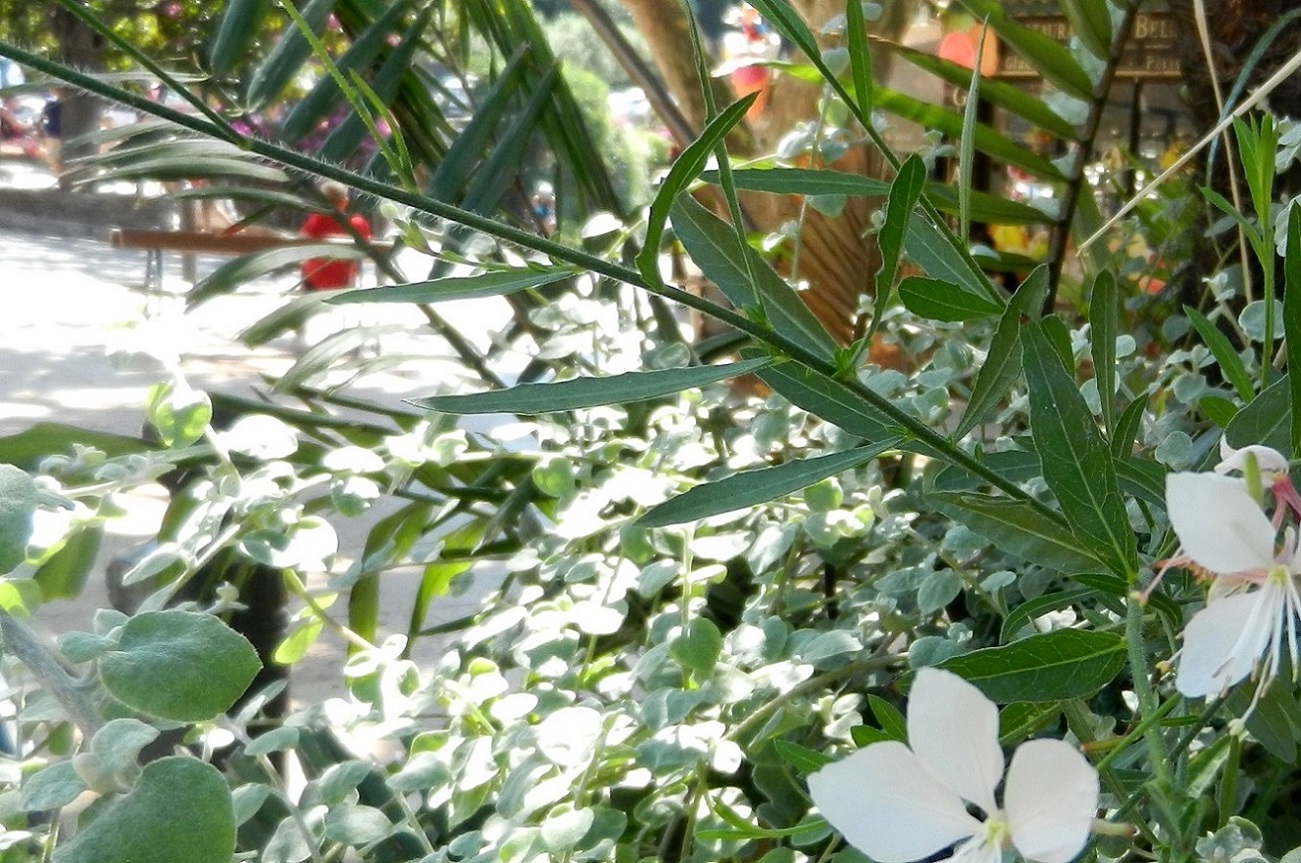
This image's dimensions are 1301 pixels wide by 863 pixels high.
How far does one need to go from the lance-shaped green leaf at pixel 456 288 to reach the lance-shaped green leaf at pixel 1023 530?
8cm

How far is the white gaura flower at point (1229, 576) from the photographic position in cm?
12

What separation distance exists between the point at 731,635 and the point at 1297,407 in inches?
8.0

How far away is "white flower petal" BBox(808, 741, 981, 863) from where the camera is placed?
125 millimetres

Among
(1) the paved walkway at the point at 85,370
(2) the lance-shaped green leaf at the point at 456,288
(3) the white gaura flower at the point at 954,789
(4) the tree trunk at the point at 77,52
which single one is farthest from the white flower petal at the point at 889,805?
(4) the tree trunk at the point at 77,52

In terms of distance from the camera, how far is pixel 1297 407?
0.58 feet

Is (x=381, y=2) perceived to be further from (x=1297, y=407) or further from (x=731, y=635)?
(x=1297, y=407)

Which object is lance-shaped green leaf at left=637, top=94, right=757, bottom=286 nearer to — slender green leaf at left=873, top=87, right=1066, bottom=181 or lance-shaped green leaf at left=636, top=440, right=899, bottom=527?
lance-shaped green leaf at left=636, top=440, right=899, bottom=527

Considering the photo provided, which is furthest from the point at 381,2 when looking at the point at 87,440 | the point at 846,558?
the point at 846,558

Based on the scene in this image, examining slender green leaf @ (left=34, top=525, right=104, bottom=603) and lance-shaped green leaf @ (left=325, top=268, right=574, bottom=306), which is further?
slender green leaf @ (left=34, top=525, right=104, bottom=603)

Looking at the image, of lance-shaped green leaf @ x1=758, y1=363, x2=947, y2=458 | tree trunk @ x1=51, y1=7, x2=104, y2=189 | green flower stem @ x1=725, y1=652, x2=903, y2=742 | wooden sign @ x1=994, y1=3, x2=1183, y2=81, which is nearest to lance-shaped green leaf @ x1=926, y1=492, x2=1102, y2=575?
lance-shaped green leaf @ x1=758, y1=363, x2=947, y2=458

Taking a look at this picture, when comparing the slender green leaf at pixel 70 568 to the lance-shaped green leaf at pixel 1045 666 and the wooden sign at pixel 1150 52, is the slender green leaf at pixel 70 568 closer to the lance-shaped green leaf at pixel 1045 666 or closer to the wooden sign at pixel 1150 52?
the lance-shaped green leaf at pixel 1045 666

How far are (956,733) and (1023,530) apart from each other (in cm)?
9

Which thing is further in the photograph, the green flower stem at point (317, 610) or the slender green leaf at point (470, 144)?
the slender green leaf at point (470, 144)

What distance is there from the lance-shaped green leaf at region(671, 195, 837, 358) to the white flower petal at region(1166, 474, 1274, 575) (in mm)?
83
